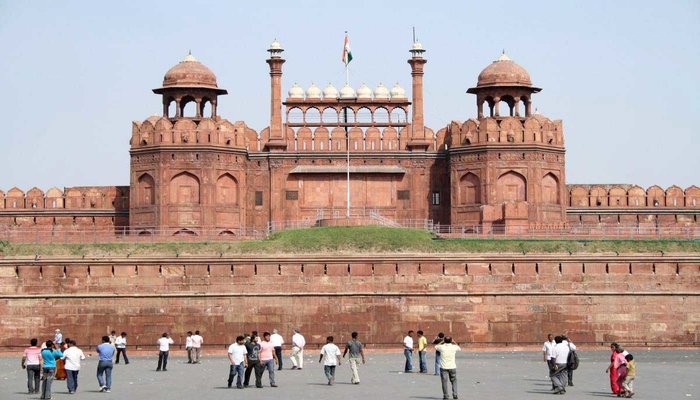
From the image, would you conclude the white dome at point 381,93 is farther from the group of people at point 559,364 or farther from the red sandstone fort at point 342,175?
the group of people at point 559,364

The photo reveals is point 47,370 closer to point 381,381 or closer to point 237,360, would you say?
point 237,360

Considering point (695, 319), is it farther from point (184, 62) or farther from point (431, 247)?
point (184, 62)

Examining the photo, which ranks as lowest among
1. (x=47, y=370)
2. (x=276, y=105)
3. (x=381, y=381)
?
(x=381, y=381)

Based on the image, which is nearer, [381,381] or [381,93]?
[381,381]

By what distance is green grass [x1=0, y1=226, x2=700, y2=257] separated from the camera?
45.0 meters

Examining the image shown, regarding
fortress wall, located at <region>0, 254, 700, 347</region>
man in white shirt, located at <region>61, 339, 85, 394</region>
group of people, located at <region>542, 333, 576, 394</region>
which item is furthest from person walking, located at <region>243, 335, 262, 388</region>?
fortress wall, located at <region>0, 254, 700, 347</region>

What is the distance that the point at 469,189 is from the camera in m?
53.2

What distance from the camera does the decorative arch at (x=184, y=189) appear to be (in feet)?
171

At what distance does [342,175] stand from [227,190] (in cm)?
466

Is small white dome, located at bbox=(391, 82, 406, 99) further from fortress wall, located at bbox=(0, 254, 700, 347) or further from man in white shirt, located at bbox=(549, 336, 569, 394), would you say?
man in white shirt, located at bbox=(549, 336, 569, 394)

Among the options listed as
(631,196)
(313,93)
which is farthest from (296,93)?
(631,196)

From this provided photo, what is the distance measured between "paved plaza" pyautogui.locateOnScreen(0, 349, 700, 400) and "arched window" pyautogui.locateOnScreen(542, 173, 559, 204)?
600 inches

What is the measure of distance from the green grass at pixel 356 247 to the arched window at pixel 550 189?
6956mm

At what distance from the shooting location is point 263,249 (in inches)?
1775
